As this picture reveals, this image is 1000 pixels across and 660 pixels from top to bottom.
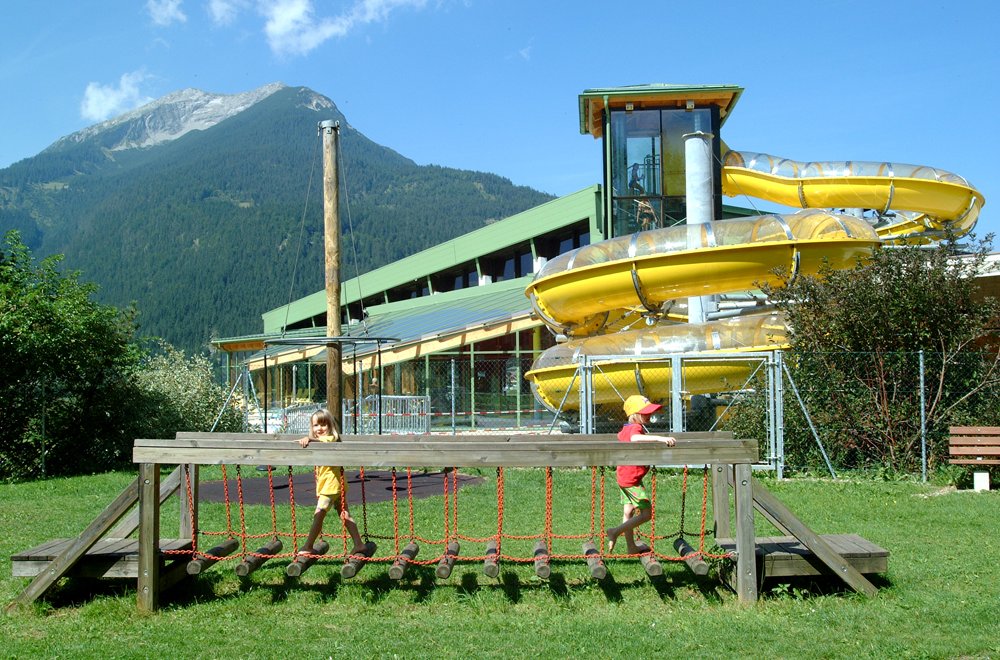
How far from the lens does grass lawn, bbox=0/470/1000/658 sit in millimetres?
5809

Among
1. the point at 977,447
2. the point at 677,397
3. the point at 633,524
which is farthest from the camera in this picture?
the point at 677,397

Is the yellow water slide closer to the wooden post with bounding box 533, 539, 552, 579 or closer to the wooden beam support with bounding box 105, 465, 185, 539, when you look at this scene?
the wooden post with bounding box 533, 539, 552, 579

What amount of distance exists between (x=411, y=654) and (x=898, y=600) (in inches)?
136

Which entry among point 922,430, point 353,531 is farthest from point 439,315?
point 353,531

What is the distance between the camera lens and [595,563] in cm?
665

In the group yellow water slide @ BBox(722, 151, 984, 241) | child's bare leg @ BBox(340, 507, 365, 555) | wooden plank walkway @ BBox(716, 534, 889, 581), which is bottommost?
wooden plank walkway @ BBox(716, 534, 889, 581)

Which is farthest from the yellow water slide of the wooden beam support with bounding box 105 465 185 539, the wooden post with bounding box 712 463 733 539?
the wooden beam support with bounding box 105 465 185 539

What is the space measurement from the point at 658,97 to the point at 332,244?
1332 cm

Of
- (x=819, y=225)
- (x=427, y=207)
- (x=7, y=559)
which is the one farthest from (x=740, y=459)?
(x=427, y=207)

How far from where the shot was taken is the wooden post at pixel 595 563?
6.54 meters

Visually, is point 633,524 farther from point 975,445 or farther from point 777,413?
point 975,445

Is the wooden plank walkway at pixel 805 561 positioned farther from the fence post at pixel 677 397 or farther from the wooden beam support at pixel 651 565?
the fence post at pixel 677 397

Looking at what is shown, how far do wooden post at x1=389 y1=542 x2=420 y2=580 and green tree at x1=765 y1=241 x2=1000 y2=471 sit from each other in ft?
29.0

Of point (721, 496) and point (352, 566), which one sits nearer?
point (352, 566)
